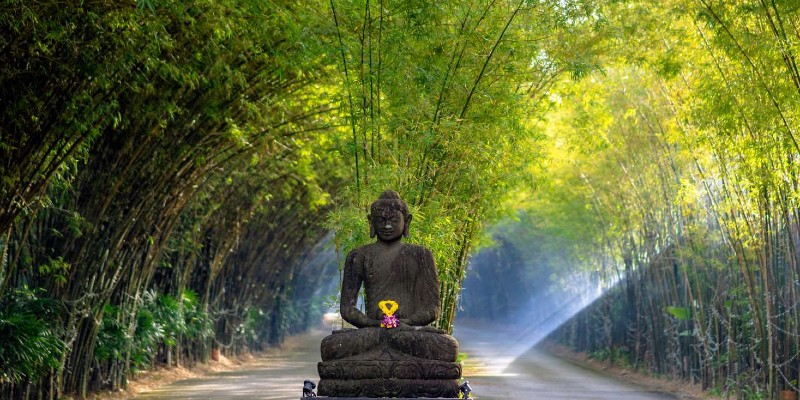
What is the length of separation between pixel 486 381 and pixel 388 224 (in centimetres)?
1149

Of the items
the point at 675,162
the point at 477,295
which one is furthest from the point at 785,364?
the point at 477,295

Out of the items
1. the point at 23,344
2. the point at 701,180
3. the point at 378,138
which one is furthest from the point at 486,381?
the point at 23,344

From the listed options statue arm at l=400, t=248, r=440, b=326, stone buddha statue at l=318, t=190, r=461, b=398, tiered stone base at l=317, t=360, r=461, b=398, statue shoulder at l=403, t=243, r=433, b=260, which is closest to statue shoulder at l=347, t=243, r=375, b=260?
stone buddha statue at l=318, t=190, r=461, b=398

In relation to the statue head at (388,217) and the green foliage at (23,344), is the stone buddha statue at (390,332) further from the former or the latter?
the green foliage at (23,344)

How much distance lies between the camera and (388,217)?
7.84 metres

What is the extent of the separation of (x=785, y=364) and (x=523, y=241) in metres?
27.6

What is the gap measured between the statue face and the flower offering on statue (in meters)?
0.50

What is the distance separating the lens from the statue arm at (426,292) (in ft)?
25.2

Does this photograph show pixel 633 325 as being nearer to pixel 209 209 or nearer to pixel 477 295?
pixel 209 209

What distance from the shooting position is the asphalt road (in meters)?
15.5

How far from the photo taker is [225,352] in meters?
25.0

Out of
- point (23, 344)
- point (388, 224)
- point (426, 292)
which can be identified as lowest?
point (23, 344)

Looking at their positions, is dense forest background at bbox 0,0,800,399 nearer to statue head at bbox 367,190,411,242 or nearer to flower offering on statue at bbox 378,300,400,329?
statue head at bbox 367,190,411,242

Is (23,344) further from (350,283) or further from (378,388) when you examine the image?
(378,388)
